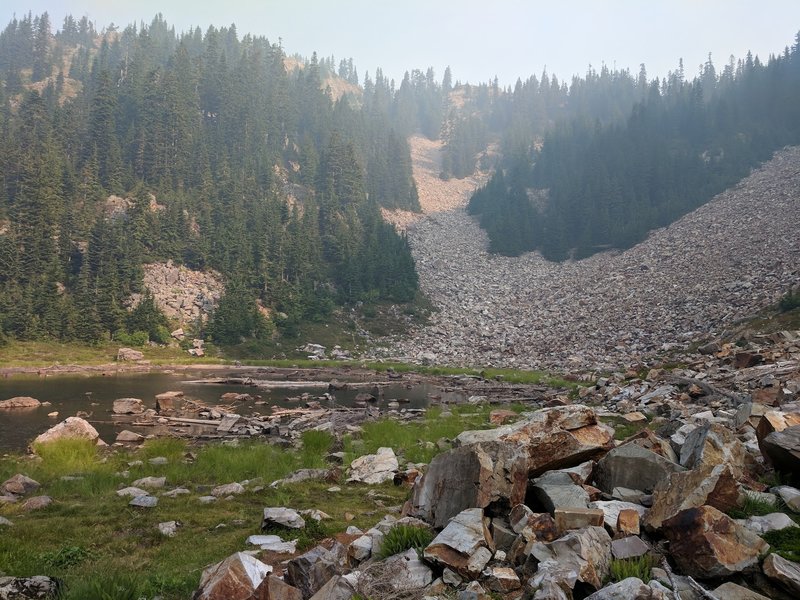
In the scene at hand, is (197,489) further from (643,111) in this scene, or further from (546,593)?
(643,111)

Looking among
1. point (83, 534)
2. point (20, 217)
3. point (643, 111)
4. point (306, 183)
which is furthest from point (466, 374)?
point (643, 111)

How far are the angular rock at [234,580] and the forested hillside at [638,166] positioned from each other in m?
95.7

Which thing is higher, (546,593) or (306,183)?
(306,183)

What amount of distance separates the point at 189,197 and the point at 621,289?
236 feet

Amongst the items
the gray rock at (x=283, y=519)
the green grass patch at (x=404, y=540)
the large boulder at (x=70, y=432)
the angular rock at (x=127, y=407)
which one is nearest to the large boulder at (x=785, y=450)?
the green grass patch at (x=404, y=540)

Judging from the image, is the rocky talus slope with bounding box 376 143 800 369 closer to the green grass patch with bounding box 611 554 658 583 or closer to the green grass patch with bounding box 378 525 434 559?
the green grass patch with bounding box 378 525 434 559

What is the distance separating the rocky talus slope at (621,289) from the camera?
47250 millimetres

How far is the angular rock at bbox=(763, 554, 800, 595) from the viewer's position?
4.49 meters

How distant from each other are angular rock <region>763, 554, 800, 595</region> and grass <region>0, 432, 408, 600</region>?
6.82m

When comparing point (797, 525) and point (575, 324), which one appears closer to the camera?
point (797, 525)

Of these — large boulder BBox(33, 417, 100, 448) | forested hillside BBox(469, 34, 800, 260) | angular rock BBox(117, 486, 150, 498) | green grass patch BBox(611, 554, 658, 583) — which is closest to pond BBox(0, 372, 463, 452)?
large boulder BBox(33, 417, 100, 448)

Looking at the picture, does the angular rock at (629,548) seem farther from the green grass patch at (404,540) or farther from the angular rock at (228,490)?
the angular rock at (228,490)

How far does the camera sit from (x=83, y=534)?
9.76m

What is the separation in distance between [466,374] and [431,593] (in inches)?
1644
